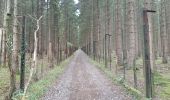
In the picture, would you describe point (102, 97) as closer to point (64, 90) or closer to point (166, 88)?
point (64, 90)

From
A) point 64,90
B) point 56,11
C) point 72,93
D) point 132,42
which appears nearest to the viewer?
point 72,93

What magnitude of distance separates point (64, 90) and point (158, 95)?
417cm

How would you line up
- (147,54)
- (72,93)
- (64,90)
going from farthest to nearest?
(64,90), (72,93), (147,54)

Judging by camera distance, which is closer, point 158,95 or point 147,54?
point 147,54

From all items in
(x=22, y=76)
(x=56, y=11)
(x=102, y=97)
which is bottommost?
(x=102, y=97)

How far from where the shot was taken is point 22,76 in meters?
11.8

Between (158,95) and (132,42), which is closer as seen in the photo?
(158,95)

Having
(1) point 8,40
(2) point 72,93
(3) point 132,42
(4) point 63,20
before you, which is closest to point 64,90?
(2) point 72,93

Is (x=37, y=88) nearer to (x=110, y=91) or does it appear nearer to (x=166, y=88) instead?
(x=110, y=91)

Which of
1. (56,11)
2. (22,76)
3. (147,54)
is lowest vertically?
(22,76)

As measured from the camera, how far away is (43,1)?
1318 inches

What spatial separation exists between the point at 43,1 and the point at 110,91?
22729 mm

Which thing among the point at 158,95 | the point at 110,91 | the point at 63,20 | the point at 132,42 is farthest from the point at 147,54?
the point at 63,20

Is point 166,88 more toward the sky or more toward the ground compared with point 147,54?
more toward the ground
